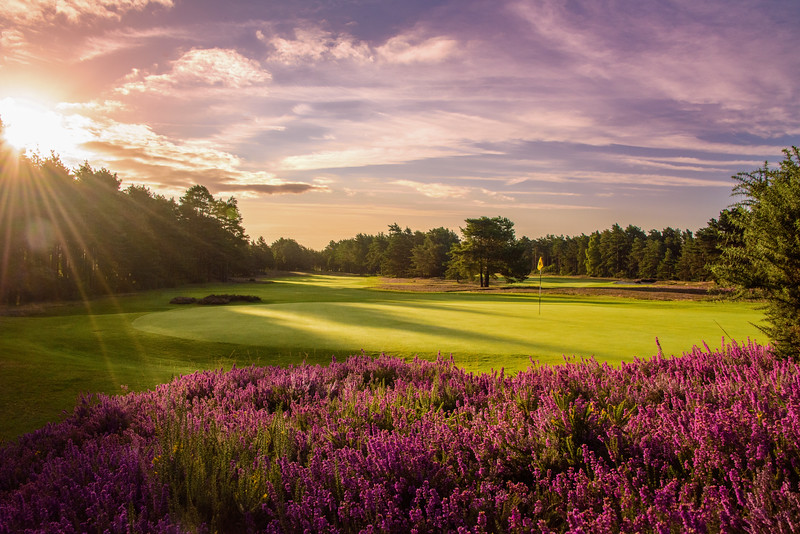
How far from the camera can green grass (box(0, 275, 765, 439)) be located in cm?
740

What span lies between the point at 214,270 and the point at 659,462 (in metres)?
74.7

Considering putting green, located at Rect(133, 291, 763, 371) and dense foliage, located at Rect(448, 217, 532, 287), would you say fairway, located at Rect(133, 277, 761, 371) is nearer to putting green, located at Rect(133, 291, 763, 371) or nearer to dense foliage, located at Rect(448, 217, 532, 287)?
putting green, located at Rect(133, 291, 763, 371)

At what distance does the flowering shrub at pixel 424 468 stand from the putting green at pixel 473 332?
5.09 m

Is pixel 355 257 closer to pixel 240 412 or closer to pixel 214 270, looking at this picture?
pixel 214 270

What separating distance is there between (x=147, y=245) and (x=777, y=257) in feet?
172

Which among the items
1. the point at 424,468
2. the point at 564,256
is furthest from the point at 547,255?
the point at 424,468

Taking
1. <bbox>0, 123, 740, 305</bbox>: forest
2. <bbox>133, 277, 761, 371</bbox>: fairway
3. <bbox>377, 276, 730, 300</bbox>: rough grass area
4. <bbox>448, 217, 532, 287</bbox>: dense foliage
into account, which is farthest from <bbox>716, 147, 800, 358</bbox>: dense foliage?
<bbox>448, 217, 532, 287</bbox>: dense foliage

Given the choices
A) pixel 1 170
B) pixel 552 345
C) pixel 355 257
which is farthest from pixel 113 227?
pixel 355 257

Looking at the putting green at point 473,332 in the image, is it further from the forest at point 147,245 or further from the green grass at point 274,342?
the forest at point 147,245

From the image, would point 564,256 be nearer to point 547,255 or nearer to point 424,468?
point 547,255

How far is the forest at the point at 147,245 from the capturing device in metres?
32.6

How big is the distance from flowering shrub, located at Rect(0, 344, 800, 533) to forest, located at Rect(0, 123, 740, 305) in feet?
18.9

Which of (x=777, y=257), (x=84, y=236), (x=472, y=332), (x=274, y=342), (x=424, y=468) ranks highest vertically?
(x=84, y=236)

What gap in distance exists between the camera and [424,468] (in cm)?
324
